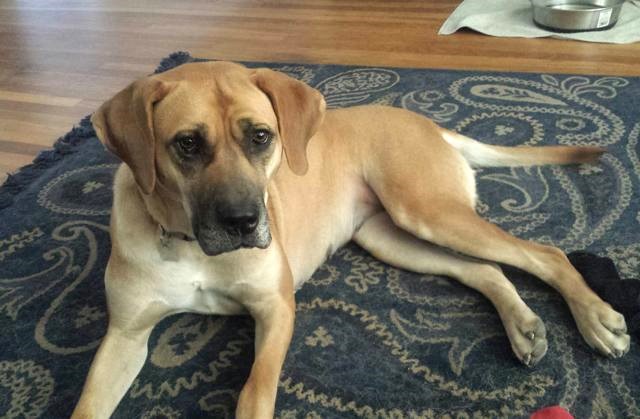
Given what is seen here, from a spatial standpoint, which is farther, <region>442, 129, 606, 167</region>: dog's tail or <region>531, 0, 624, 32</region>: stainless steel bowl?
<region>531, 0, 624, 32</region>: stainless steel bowl

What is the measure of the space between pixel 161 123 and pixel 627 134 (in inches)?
91.0

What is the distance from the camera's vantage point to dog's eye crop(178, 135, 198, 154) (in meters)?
1.60

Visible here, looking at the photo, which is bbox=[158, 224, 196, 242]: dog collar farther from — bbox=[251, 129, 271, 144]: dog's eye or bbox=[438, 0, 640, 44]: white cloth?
bbox=[438, 0, 640, 44]: white cloth

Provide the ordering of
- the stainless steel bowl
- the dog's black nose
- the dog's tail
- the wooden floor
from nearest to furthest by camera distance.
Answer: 1. the dog's black nose
2. the dog's tail
3. the wooden floor
4. the stainless steel bowl

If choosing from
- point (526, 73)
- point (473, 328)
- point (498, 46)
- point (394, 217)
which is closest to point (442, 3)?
point (498, 46)

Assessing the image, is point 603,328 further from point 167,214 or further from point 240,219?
point 167,214

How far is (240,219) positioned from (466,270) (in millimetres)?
943

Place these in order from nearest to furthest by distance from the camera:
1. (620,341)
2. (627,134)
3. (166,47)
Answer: (620,341), (627,134), (166,47)

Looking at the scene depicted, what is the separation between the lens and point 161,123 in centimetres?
161

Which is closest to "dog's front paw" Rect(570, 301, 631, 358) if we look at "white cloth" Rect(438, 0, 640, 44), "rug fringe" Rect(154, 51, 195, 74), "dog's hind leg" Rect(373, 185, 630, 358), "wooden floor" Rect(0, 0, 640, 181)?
"dog's hind leg" Rect(373, 185, 630, 358)

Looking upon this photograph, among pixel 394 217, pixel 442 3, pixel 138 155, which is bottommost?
pixel 442 3

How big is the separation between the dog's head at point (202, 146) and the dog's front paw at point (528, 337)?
812 mm

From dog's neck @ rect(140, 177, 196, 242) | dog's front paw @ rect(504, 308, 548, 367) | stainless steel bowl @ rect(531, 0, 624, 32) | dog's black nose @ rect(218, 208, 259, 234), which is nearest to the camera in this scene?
dog's black nose @ rect(218, 208, 259, 234)

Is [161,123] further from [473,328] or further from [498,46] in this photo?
[498,46]
